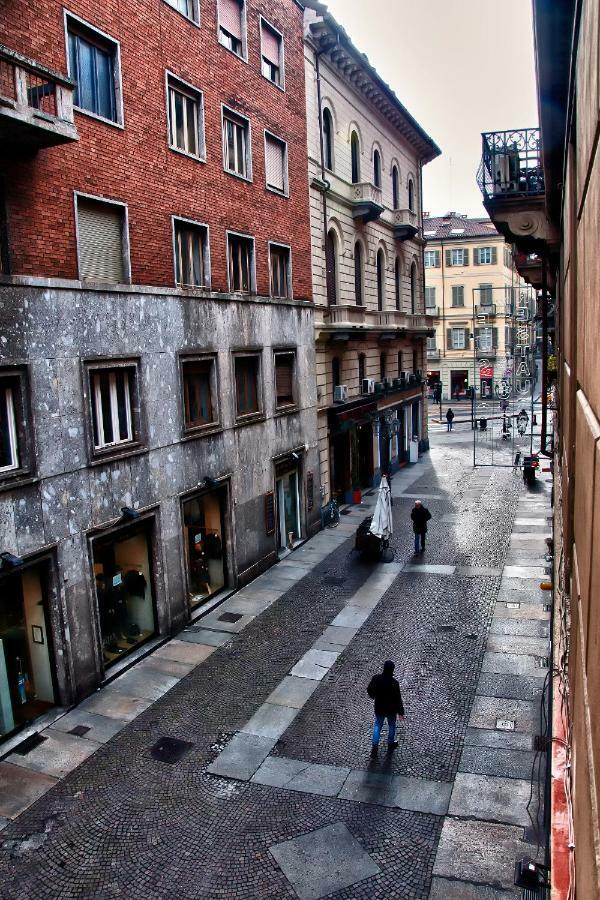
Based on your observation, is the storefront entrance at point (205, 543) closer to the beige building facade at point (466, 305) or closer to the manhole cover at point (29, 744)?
the manhole cover at point (29, 744)

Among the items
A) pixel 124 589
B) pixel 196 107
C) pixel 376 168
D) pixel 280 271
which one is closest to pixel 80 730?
pixel 124 589

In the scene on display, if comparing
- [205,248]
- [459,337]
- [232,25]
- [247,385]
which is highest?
[232,25]

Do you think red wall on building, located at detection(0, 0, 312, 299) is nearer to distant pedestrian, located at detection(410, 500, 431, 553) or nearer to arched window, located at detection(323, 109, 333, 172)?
arched window, located at detection(323, 109, 333, 172)

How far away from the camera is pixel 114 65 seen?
1402 centimetres

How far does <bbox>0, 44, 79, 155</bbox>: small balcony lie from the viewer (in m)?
10.0

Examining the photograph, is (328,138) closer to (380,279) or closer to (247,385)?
(380,279)

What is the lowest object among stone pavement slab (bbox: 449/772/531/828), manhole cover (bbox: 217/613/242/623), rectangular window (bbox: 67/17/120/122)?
Result: manhole cover (bbox: 217/613/242/623)

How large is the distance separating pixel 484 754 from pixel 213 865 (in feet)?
13.9

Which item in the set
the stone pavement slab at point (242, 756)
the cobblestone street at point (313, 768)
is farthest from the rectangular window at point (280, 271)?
the stone pavement slab at point (242, 756)

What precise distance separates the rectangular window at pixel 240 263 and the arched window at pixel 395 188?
57.1 ft

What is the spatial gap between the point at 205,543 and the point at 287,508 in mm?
5055

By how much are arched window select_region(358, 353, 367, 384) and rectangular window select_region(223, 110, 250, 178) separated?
38.3ft

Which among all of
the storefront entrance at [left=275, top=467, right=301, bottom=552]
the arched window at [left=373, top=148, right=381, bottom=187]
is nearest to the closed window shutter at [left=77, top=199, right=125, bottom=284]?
the storefront entrance at [left=275, top=467, right=301, bottom=552]

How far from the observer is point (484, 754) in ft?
34.3
